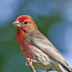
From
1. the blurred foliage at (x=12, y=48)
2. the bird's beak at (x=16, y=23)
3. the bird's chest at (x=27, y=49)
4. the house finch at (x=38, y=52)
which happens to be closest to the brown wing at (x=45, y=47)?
the house finch at (x=38, y=52)

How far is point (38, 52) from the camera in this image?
8.96 meters

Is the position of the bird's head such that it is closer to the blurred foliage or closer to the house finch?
the house finch

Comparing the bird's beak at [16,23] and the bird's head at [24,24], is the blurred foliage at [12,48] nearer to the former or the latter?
the bird's head at [24,24]

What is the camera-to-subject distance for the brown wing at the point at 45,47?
29.4 ft

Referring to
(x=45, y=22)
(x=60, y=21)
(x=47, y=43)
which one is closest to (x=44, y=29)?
(x=45, y=22)

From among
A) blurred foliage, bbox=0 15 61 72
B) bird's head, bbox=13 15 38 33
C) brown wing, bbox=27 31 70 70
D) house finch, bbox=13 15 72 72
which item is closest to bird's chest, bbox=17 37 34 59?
house finch, bbox=13 15 72 72

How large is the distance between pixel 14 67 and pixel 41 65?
385 cm

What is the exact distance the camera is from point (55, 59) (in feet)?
29.3

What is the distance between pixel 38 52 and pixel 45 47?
398mm

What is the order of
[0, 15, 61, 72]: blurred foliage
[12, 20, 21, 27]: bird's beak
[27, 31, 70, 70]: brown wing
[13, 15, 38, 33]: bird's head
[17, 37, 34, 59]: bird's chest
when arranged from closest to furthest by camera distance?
1. [17, 37, 34, 59]: bird's chest
2. [27, 31, 70, 70]: brown wing
3. [12, 20, 21, 27]: bird's beak
4. [13, 15, 38, 33]: bird's head
5. [0, 15, 61, 72]: blurred foliage

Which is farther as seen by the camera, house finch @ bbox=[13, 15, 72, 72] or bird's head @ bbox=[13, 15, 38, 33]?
bird's head @ bbox=[13, 15, 38, 33]

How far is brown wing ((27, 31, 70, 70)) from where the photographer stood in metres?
→ 8.96

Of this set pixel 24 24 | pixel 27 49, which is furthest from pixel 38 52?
pixel 24 24

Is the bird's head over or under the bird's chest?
over
